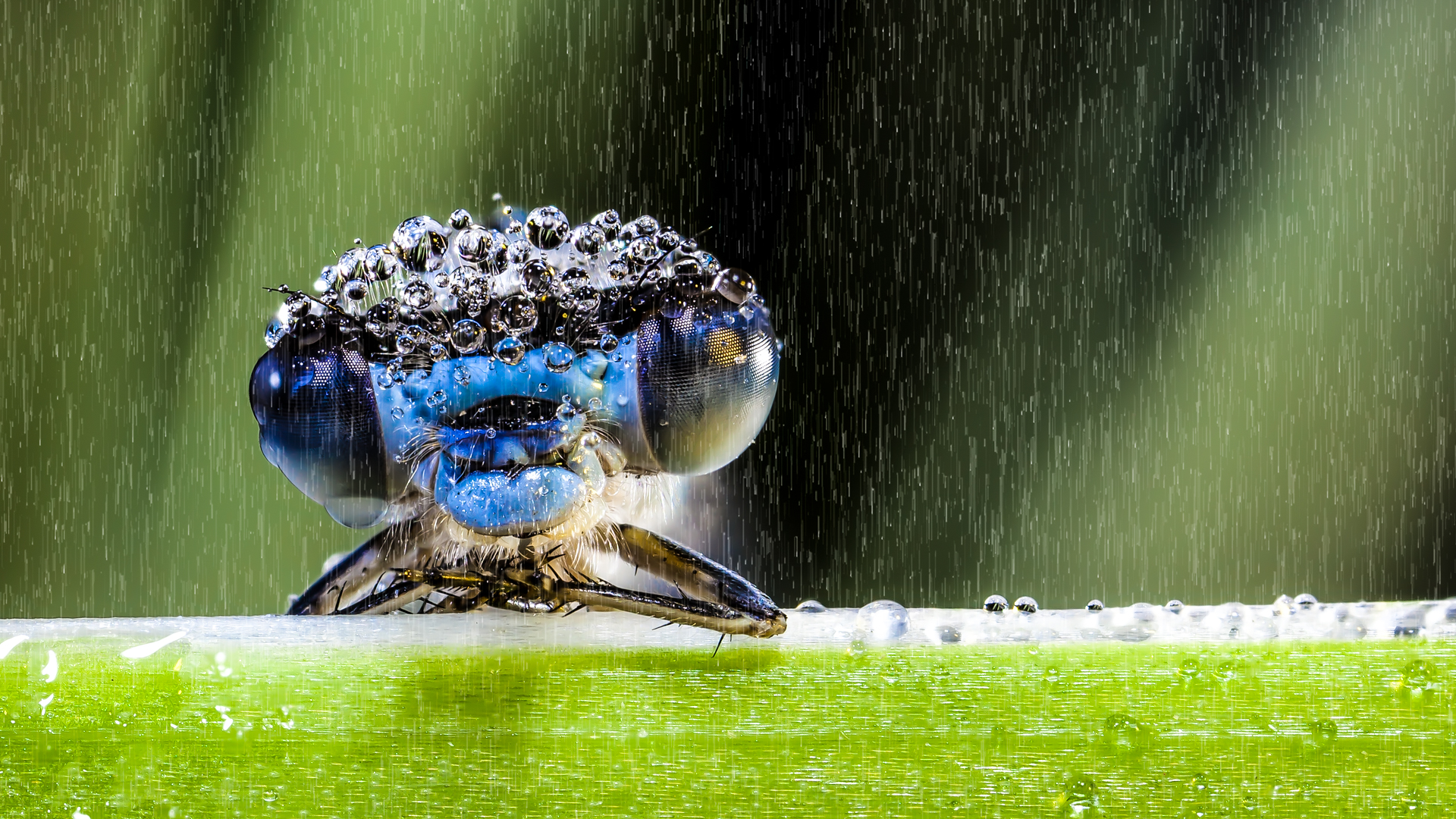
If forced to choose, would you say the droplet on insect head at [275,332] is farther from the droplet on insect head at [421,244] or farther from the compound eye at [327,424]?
the droplet on insect head at [421,244]

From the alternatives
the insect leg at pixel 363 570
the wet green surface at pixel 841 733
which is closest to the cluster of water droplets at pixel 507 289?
the insect leg at pixel 363 570

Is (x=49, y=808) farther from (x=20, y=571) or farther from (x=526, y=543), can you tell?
(x=20, y=571)

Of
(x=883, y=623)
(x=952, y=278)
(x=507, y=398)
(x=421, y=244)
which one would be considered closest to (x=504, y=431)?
(x=507, y=398)

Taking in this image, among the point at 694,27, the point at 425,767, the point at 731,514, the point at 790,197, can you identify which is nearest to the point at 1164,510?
the point at 790,197

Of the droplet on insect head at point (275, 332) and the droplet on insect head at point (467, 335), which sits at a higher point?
the droplet on insect head at point (275, 332)

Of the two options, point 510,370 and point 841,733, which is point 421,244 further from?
point 841,733

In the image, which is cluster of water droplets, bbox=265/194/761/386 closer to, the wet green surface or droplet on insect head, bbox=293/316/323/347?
droplet on insect head, bbox=293/316/323/347
